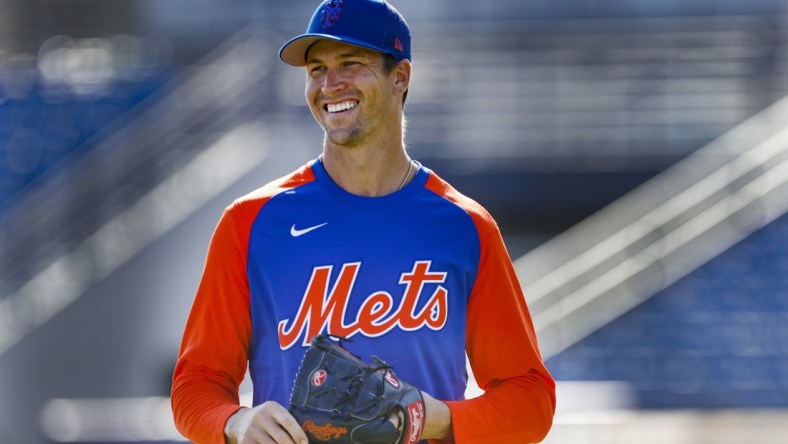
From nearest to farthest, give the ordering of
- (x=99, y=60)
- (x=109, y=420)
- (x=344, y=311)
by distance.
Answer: (x=344, y=311), (x=109, y=420), (x=99, y=60)

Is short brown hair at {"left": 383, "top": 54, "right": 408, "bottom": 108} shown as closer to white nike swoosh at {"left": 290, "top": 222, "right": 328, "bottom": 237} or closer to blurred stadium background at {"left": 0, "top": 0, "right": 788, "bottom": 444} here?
white nike swoosh at {"left": 290, "top": 222, "right": 328, "bottom": 237}

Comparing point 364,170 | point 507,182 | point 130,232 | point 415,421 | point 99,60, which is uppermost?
point 364,170

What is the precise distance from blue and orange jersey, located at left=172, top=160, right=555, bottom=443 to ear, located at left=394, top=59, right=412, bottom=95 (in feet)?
0.70

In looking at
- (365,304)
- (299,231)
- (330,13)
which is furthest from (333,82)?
(365,304)

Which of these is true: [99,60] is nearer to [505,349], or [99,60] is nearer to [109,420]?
[109,420]

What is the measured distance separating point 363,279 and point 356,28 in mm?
501

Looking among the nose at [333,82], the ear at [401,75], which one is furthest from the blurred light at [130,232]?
the nose at [333,82]

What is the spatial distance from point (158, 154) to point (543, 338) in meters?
2.87

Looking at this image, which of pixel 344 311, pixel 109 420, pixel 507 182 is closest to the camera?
pixel 344 311

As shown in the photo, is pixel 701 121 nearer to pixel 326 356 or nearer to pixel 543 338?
pixel 543 338

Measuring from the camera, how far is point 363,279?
260cm

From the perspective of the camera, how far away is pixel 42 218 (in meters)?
8.93

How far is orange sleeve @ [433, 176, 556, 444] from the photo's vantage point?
2.66m

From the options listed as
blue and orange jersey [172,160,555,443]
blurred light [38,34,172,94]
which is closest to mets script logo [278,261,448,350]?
blue and orange jersey [172,160,555,443]
